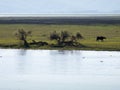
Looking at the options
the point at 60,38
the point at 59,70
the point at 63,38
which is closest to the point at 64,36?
the point at 63,38

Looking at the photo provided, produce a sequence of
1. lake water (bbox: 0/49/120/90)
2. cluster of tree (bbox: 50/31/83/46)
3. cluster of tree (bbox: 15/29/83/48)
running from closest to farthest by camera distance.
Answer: lake water (bbox: 0/49/120/90) < cluster of tree (bbox: 15/29/83/48) < cluster of tree (bbox: 50/31/83/46)

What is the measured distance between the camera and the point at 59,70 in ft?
128

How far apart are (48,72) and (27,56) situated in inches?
439

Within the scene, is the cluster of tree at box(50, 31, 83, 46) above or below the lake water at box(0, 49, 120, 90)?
below

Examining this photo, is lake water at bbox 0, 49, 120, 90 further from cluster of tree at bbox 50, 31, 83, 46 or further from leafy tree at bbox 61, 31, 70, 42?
leafy tree at bbox 61, 31, 70, 42

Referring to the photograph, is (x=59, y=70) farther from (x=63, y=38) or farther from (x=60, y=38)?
(x=60, y=38)

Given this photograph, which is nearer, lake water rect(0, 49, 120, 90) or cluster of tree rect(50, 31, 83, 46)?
lake water rect(0, 49, 120, 90)

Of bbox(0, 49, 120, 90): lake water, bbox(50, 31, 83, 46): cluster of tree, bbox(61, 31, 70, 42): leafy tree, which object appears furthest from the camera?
bbox(61, 31, 70, 42): leafy tree

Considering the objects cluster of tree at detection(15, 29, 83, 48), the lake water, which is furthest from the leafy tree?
the lake water

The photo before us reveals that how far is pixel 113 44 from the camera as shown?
2280 inches

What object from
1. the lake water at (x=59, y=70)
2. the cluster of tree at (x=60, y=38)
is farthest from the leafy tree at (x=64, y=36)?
the lake water at (x=59, y=70)

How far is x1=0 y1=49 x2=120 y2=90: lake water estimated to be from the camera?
3180 cm

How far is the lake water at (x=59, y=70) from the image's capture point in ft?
104

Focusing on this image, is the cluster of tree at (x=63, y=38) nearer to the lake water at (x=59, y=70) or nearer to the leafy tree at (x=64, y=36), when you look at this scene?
the leafy tree at (x=64, y=36)
